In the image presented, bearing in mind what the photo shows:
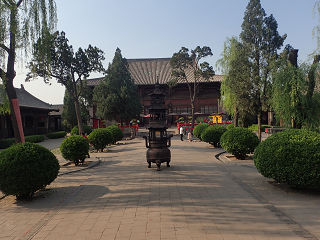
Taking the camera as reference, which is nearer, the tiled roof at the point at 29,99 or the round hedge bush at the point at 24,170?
the round hedge bush at the point at 24,170

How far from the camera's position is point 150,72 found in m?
41.6

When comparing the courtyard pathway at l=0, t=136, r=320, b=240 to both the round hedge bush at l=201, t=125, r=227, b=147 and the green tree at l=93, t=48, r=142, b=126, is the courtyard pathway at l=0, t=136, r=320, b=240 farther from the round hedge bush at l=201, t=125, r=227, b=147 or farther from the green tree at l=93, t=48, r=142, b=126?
the green tree at l=93, t=48, r=142, b=126

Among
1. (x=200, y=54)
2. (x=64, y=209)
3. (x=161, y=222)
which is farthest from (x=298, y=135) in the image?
(x=200, y=54)

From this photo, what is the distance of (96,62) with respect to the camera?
2105 centimetres

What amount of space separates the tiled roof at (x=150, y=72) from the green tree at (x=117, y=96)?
11.3m

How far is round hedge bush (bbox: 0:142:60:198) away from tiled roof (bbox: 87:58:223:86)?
32346 millimetres

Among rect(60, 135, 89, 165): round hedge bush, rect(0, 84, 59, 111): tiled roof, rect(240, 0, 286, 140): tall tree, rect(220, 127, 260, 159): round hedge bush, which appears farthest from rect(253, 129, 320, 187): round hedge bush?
rect(0, 84, 59, 111): tiled roof

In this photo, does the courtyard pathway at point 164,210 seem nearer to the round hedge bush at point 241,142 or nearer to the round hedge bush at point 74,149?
the round hedge bush at point 74,149

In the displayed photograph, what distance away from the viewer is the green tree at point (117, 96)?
25.3 m

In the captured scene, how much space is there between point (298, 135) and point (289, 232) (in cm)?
291

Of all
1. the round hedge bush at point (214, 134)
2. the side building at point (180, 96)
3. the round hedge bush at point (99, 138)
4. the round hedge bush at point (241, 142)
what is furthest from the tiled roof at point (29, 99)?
the round hedge bush at point (241, 142)

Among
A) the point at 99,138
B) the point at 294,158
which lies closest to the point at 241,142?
the point at 294,158

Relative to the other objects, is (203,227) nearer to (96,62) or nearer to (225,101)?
(96,62)

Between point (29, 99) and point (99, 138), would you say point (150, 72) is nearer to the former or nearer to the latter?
point (29, 99)
